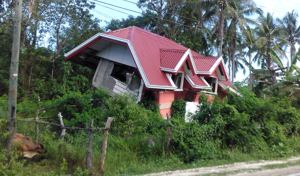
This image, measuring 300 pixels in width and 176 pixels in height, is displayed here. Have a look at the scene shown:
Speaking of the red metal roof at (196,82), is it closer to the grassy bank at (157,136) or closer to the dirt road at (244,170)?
the grassy bank at (157,136)

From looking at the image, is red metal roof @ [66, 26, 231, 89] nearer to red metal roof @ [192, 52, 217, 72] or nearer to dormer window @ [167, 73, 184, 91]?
red metal roof @ [192, 52, 217, 72]

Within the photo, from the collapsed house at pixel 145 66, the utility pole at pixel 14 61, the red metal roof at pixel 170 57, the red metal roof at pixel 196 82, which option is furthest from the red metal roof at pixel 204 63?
the utility pole at pixel 14 61

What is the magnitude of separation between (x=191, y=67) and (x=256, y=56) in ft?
108

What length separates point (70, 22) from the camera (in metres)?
34.6

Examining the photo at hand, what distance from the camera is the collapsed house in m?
21.7

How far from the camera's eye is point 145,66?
21.5m

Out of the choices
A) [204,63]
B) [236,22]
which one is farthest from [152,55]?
[236,22]

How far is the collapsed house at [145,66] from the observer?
2167cm

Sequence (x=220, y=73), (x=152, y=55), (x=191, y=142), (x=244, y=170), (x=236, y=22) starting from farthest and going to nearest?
1. (x=236, y=22)
2. (x=220, y=73)
3. (x=152, y=55)
4. (x=191, y=142)
5. (x=244, y=170)

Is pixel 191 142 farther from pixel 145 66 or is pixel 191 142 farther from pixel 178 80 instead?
pixel 178 80

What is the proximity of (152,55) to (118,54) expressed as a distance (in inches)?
72.0

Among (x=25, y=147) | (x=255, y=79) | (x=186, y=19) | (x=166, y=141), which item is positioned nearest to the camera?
(x=25, y=147)

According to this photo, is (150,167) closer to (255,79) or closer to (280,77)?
(280,77)

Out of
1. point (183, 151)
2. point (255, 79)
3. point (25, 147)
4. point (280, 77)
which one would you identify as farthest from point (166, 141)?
point (255, 79)
